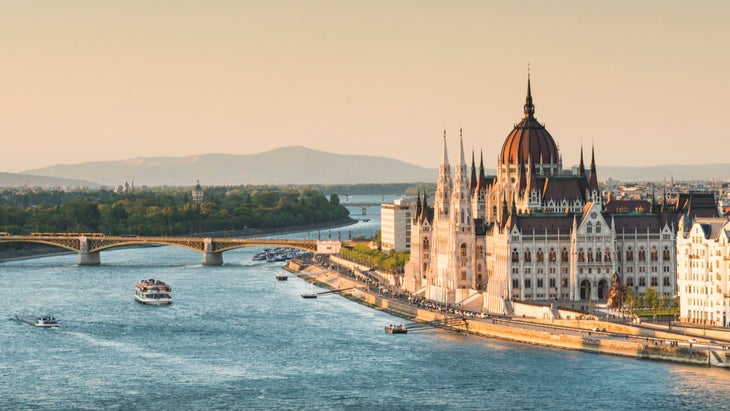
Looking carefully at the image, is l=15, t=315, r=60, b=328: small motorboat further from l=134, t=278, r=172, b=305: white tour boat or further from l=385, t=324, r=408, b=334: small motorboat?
l=385, t=324, r=408, b=334: small motorboat

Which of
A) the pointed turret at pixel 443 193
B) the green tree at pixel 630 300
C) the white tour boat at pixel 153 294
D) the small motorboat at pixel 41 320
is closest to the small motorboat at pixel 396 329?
the green tree at pixel 630 300

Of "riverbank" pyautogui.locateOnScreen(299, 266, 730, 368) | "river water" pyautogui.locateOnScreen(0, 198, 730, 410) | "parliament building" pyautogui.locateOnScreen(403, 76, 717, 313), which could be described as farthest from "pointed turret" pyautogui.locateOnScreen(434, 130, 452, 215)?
"river water" pyautogui.locateOnScreen(0, 198, 730, 410)

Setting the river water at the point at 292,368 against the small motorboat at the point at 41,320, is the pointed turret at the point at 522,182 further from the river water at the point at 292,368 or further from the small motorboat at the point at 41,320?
the small motorboat at the point at 41,320

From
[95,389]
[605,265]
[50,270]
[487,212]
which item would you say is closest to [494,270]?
[605,265]

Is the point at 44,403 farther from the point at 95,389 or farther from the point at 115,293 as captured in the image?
the point at 115,293

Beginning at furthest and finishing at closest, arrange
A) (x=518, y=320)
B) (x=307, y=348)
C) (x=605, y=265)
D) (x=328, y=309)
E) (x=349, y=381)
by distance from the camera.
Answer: (x=328, y=309), (x=605, y=265), (x=518, y=320), (x=307, y=348), (x=349, y=381)

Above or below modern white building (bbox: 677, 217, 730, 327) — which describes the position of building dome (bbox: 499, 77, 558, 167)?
above
